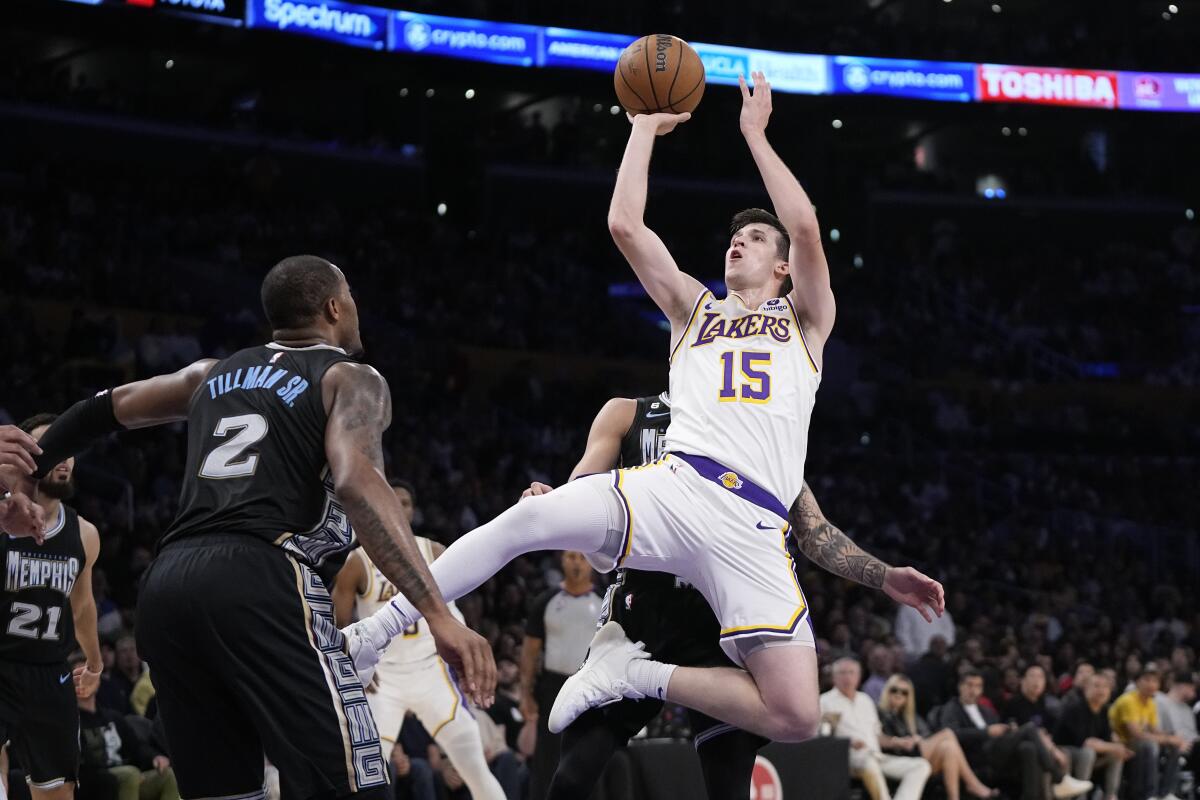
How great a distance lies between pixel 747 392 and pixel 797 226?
700 millimetres

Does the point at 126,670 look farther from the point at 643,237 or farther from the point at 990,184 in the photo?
the point at 990,184

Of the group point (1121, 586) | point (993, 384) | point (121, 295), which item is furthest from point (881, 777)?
point (993, 384)

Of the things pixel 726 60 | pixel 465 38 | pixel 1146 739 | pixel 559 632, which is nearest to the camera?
pixel 559 632

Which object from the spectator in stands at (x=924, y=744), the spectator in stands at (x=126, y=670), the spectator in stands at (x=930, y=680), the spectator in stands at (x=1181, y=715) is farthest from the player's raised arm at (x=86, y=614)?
the spectator in stands at (x=1181, y=715)

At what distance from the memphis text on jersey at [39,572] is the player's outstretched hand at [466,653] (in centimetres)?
343

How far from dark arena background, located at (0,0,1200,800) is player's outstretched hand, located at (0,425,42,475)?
5120 millimetres

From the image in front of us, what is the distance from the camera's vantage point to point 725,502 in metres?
5.25

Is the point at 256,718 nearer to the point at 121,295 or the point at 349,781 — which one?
the point at 349,781

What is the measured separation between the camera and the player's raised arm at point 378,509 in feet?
12.5

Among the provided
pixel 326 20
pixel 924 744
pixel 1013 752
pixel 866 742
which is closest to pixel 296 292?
pixel 866 742

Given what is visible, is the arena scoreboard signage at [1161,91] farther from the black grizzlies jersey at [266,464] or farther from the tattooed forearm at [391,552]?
the tattooed forearm at [391,552]

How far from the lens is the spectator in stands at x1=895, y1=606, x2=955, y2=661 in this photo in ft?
56.7

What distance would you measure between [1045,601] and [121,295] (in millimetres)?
13703

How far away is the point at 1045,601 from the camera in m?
20.3
